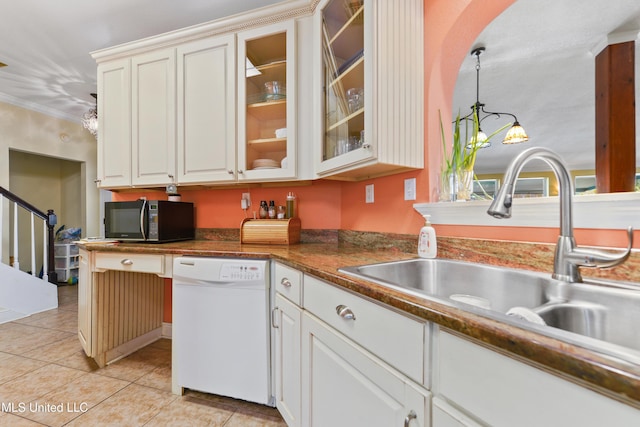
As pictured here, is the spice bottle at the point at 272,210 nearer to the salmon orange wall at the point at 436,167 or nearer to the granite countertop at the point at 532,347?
the salmon orange wall at the point at 436,167

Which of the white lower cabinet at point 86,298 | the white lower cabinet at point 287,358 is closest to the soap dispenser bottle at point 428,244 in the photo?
the white lower cabinet at point 287,358

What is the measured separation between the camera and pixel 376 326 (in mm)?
782

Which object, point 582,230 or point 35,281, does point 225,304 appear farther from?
point 35,281

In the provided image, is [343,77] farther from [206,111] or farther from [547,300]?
[547,300]

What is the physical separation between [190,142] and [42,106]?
3386mm

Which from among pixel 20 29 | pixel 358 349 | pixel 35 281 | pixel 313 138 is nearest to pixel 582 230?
pixel 358 349

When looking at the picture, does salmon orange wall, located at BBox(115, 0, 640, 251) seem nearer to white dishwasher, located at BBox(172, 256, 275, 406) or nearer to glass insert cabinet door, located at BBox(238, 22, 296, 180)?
glass insert cabinet door, located at BBox(238, 22, 296, 180)

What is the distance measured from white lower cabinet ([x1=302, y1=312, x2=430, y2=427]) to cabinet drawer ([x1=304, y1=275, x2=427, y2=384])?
0.03 metres

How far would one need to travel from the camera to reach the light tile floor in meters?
1.46

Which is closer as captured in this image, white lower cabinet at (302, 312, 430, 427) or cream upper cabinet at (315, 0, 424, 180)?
white lower cabinet at (302, 312, 430, 427)

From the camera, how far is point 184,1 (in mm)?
1974

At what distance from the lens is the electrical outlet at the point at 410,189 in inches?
58.3

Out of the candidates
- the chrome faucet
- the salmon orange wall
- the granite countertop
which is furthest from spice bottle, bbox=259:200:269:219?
the chrome faucet

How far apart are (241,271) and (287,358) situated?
481 millimetres
